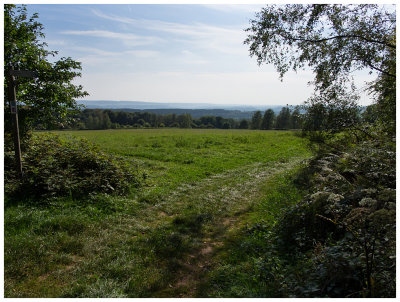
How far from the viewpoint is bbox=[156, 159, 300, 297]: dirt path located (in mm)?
5340

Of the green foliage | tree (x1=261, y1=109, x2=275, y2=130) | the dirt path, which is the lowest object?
the dirt path

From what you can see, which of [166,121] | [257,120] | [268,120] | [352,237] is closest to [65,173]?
[352,237]

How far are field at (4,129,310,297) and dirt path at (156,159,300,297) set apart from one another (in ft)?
0.09

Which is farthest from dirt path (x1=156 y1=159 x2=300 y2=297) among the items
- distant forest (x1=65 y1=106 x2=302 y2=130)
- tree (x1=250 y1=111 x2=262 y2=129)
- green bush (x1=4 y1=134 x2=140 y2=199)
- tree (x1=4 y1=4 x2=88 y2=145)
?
tree (x1=250 y1=111 x2=262 y2=129)

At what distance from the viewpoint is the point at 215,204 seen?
9883 mm

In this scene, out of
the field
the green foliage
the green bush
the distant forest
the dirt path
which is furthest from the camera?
the distant forest

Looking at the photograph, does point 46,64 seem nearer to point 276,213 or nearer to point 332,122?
point 276,213

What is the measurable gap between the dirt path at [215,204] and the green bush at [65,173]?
8.02 ft

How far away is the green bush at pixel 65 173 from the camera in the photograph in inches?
346

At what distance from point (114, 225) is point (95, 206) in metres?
1.43

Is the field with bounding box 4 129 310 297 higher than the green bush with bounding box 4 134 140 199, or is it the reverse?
the green bush with bounding box 4 134 140 199

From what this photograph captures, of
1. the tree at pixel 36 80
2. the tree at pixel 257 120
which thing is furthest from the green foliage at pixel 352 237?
the tree at pixel 257 120

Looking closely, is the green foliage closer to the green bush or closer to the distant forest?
the green bush

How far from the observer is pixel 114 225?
7.55 m
